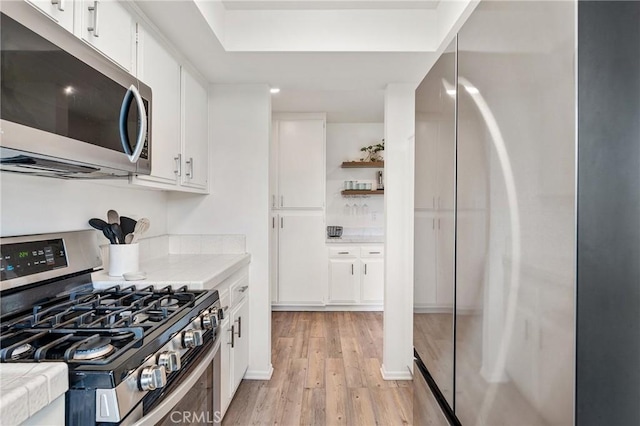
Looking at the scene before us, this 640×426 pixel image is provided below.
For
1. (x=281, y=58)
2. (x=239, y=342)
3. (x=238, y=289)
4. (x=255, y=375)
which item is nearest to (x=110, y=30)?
(x=281, y=58)

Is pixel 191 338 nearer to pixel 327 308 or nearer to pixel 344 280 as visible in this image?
pixel 344 280

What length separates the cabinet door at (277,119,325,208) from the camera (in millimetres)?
4371

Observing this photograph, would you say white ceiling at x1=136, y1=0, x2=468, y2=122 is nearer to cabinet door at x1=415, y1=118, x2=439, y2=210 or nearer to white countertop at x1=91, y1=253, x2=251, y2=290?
cabinet door at x1=415, y1=118, x2=439, y2=210

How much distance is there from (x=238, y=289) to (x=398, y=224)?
1276mm

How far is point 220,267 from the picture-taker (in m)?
2.06

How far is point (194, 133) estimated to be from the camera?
237 centimetres

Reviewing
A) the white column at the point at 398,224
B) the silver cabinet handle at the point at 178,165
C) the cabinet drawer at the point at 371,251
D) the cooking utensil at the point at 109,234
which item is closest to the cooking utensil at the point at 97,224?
the cooking utensil at the point at 109,234

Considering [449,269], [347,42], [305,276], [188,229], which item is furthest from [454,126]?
[305,276]

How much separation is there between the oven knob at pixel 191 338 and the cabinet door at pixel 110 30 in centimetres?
109

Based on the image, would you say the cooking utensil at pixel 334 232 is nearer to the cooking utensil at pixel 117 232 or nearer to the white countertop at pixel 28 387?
the cooking utensil at pixel 117 232

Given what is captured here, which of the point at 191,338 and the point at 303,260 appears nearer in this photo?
the point at 191,338

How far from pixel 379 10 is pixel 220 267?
1.83m

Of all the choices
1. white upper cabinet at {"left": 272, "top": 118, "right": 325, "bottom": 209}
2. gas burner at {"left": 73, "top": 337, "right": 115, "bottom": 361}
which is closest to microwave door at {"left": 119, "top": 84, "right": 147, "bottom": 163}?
gas burner at {"left": 73, "top": 337, "right": 115, "bottom": 361}

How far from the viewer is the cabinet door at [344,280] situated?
431 cm
